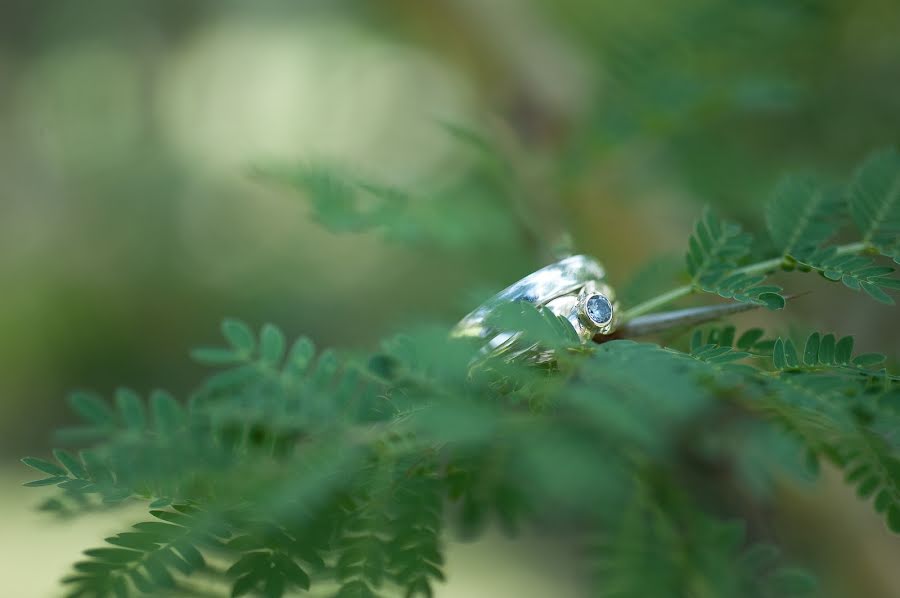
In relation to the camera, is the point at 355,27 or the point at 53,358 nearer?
the point at 355,27

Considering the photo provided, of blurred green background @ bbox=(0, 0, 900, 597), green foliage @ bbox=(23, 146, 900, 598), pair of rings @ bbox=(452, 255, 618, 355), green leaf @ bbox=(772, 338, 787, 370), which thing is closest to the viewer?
green foliage @ bbox=(23, 146, 900, 598)

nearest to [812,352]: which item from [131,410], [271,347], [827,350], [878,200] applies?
[827,350]

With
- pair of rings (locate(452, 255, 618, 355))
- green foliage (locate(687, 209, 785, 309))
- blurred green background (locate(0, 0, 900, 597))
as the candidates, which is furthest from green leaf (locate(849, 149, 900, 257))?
blurred green background (locate(0, 0, 900, 597))

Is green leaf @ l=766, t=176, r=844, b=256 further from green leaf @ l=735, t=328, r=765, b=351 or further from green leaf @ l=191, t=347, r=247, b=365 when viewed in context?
green leaf @ l=191, t=347, r=247, b=365

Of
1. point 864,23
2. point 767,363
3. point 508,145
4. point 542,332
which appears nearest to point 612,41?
point 508,145

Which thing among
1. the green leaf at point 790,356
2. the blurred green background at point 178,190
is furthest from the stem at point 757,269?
the blurred green background at point 178,190

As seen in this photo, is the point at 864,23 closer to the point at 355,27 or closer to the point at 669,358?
the point at 669,358
